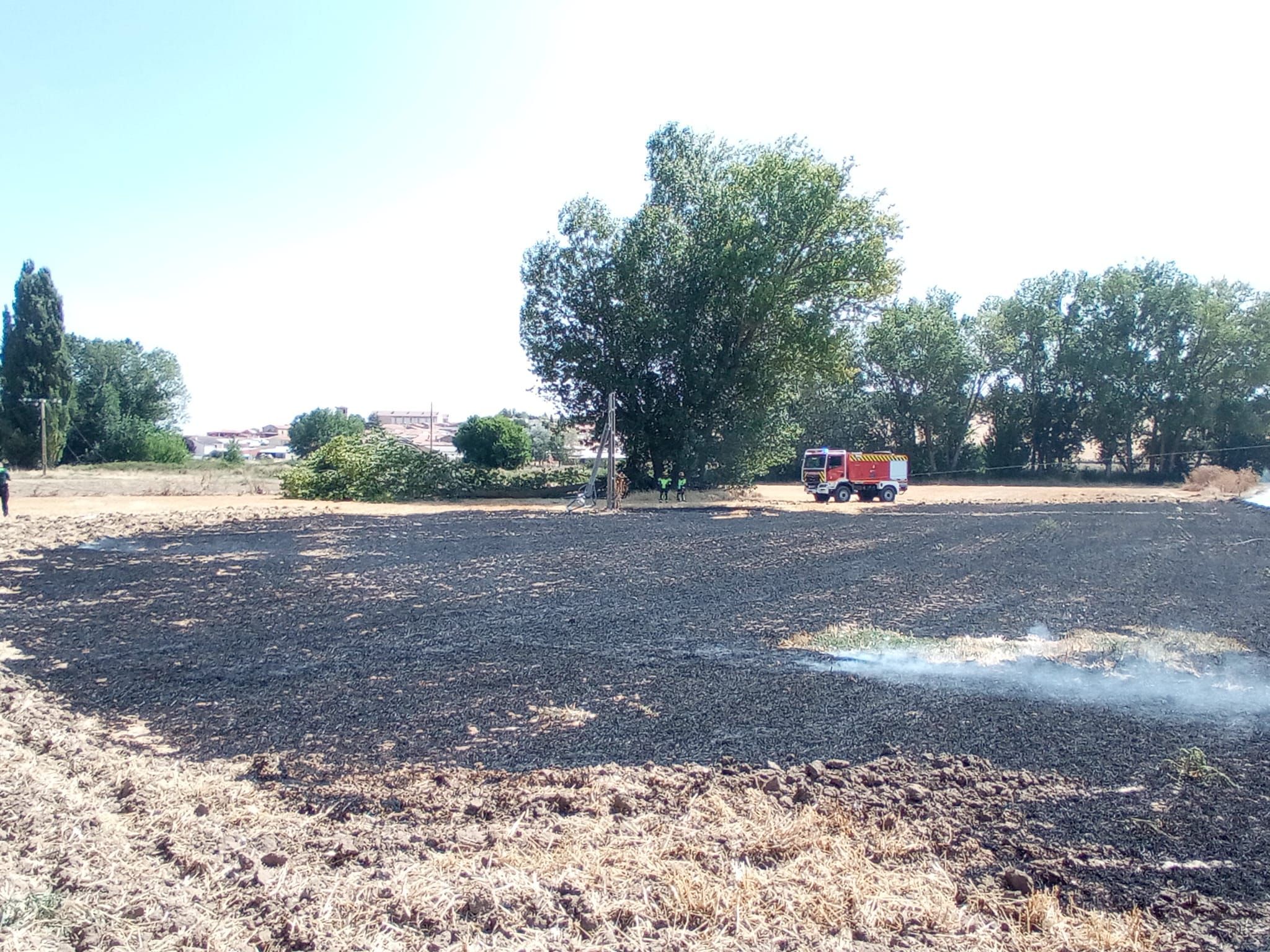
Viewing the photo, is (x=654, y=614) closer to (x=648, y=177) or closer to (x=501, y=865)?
(x=501, y=865)

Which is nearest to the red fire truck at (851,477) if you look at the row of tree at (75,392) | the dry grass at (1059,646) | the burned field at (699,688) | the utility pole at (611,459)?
the utility pole at (611,459)

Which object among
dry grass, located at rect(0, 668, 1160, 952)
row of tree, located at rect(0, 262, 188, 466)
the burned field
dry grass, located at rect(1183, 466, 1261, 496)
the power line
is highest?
row of tree, located at rect(0, 262, 188, 466)

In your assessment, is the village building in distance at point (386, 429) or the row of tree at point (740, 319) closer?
the row of tree at point (740, 319)

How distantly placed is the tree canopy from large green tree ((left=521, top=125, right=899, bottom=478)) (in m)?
22.6

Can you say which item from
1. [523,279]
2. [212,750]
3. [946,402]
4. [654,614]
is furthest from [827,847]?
[946,402]

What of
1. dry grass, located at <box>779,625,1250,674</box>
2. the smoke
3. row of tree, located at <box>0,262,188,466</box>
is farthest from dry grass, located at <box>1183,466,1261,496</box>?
row of tree, located at <box>0,262,188,466</box>

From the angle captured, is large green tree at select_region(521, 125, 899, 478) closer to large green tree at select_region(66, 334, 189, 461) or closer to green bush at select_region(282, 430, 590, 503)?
green bush at select_region(282, 430, 590, 503)

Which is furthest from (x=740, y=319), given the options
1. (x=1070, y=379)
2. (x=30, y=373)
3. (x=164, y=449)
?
(x=164, y=449)

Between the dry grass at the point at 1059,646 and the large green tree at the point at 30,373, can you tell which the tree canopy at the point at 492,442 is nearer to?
the large green tree at the point at 30,373

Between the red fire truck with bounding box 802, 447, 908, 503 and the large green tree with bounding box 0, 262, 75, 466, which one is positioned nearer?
the red fire truck with bounding box 802, 447, 908, 503

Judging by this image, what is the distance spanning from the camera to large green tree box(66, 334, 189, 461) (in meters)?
57.2

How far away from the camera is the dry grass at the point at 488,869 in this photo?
310cm

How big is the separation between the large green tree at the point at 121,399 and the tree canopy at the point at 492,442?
2231 centimetres

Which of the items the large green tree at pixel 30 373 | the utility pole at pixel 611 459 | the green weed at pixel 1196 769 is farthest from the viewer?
the large green tree at pixel 30 373
